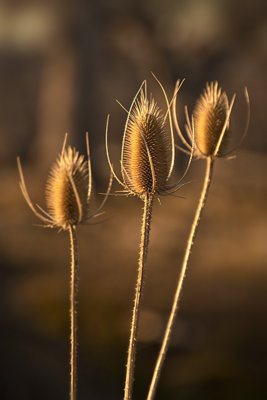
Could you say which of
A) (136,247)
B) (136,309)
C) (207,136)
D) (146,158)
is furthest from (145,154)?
(136,247)

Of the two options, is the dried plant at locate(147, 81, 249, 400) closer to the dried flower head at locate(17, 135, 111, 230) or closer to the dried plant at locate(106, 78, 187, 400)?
the dried plant at locate(106, 78, 187, 400)

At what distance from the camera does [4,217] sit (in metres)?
11.2

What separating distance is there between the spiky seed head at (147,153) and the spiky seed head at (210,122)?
93mm

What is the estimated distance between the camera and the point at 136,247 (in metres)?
10.2

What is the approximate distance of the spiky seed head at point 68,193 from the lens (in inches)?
69.9

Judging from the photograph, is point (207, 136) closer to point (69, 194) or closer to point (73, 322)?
point (69, 194)

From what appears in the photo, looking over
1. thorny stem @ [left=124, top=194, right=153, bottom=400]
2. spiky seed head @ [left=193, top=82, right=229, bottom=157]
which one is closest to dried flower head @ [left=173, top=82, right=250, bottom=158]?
spiky seed head @ [left=193, top=82, right=229, bottom=157]

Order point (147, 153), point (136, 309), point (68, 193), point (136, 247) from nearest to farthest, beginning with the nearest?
point (136, 309) < point (147, 153) < point (68, 193) < point (136, 247)

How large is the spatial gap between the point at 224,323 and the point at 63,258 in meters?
2.75

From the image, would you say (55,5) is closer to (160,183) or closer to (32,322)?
(32,322)

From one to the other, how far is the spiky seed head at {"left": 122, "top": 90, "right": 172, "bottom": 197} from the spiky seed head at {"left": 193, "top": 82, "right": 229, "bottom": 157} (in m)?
0.09

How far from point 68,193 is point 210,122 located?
1.31 feet

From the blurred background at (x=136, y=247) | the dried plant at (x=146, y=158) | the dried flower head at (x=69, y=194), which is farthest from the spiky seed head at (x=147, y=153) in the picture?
the blurred background at (x=136, y=247)

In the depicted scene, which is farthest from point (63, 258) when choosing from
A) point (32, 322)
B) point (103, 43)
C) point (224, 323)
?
point (103, 43)
